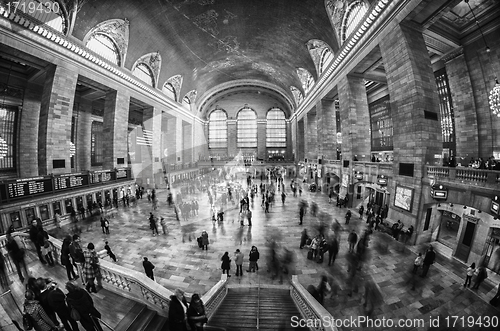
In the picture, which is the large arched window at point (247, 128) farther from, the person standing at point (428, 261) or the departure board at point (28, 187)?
the person standing at point (428, 261)

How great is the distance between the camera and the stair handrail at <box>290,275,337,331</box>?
3.41m

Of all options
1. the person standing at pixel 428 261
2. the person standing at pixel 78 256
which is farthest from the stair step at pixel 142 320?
the person standing at pixel 428 261

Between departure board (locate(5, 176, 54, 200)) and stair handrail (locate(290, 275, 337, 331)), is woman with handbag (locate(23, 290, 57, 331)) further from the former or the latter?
departure board (locate(5, 176, 54, 200))

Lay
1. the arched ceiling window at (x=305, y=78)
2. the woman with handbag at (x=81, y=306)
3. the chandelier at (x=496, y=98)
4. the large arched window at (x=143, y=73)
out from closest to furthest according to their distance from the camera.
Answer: the woman with handbag at (x=81, y=306) < the chandelier at (x=496, y=98) < the large arched window at (x=143, y=73) < the arched ceiling window at (x=305, y=78)

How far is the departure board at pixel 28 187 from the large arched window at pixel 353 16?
64.1 ft

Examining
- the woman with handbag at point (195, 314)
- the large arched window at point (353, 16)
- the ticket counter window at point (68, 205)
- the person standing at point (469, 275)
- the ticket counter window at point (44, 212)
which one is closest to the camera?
the woman with handbag at point (195, 314)

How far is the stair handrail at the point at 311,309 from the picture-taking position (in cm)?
341

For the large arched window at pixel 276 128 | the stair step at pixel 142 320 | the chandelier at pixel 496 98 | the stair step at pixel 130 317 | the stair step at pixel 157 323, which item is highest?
the large arched window at pixel 276 128

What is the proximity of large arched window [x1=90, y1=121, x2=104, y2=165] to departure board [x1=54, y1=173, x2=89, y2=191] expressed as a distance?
11.0 m

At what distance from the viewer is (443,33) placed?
9.95 meters

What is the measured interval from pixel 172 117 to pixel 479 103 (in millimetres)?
29549

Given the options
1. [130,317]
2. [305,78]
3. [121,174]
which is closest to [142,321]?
[130,317]

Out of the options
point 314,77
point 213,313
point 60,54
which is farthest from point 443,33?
point 60,54

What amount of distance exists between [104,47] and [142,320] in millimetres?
19721
